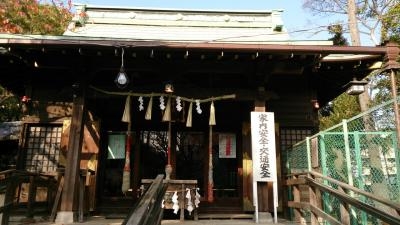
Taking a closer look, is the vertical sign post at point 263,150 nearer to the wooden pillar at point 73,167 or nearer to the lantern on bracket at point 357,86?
the lantern on bracket at point 357,86

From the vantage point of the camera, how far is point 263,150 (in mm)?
8508

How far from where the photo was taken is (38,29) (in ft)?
59.6

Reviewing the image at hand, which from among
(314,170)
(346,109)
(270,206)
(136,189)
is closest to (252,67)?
(314,170)

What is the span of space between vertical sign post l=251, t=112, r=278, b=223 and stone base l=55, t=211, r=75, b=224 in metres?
4.02

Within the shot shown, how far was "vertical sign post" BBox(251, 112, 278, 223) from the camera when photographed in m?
8.30

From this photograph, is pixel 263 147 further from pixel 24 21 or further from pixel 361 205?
pixel 24 21

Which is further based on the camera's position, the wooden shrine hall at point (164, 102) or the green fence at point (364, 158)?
the wooden shrine hall at point (164, 102)

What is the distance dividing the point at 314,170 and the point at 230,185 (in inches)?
142

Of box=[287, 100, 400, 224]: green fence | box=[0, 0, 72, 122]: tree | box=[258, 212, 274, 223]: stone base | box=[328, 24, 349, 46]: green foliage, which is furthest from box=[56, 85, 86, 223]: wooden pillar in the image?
box=[328, 24, 349, 46]: green foliage

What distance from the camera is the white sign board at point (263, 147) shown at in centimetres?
833

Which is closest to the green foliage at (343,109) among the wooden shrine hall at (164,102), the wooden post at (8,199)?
Result: the wooden shrine hall at (164,102)

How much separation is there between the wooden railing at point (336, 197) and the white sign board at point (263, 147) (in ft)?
2.17

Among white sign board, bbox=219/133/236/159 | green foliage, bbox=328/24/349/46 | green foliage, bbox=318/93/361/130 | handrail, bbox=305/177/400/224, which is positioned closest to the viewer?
handrail, bbox=305/177/400/224

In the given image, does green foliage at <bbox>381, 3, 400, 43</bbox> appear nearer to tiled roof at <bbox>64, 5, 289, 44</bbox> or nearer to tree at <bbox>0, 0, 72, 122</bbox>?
tiled roof at <bbox>64, 5, 289, 44</bbox>
